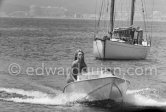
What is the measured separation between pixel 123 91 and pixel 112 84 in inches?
39.1

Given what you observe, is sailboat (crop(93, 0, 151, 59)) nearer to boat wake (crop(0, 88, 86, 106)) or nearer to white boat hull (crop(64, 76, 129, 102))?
boat wake (crop(0, 88, 86, 106))

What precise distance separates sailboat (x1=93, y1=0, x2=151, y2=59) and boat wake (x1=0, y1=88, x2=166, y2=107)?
16913 millimetres

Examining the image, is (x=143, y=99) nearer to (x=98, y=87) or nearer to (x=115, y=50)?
(x=98, y=87)

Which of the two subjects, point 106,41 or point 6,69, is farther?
point 106,41

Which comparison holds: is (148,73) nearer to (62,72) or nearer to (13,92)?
(62,72)

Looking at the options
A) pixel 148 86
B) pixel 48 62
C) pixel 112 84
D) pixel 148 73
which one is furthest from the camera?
pixel 48 62

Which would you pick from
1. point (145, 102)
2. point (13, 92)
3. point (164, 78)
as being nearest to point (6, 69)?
point (13, 92)

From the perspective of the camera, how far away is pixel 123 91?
18703 millimetres

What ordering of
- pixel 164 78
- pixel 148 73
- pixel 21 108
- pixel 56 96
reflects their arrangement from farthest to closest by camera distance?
pixel 148 73 < pixel 164 78 < pixel 56 96 < pixel 21 108

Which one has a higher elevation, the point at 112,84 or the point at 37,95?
the point at 112,84

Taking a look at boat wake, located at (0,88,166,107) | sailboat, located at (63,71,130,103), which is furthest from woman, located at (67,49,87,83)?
boat wake, located at (0,88,166,107)

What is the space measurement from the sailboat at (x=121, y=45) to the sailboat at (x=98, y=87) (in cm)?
2130

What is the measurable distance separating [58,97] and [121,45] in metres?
20.0

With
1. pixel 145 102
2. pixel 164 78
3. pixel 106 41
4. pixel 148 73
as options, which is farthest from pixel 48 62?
pixel 145 102
